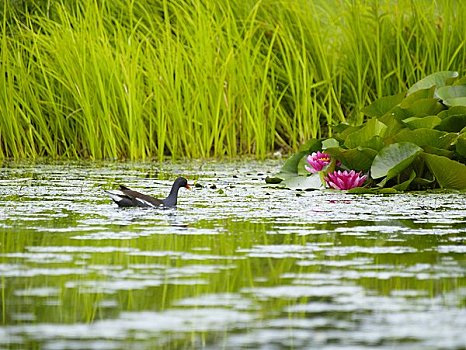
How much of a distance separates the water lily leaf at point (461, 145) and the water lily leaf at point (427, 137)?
0.06 metres

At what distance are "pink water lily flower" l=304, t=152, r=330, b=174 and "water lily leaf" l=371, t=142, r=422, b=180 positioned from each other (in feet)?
1.95

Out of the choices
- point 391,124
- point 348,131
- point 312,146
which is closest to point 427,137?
point 391,124

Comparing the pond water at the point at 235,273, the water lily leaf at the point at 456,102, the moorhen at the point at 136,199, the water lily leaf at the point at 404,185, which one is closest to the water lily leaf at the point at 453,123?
the water lily leaf at the point at 456,102

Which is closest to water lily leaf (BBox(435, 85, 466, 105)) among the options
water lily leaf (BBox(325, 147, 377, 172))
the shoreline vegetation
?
water lily leaf (BBox(325, 147, 377, 172))

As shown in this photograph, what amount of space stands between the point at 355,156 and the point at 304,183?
17.7 inches

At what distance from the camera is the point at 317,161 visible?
7.74 metres

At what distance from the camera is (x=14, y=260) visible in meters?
4.15

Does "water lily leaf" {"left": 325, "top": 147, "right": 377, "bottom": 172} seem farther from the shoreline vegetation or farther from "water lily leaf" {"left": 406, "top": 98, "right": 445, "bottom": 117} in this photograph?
the shoreline vegetation

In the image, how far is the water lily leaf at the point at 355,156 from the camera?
24.1 feet

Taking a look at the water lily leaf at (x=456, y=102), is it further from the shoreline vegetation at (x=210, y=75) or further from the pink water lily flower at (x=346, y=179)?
the shoreline vegetation at (x=210, y=75)

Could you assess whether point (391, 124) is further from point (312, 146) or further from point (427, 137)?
point (312, 146)

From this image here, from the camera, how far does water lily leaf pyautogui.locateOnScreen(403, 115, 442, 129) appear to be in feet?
24.4

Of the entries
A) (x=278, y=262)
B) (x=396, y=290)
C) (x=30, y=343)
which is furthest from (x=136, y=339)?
(x=278, y=262)

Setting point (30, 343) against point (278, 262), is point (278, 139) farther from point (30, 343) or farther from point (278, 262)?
point (30, 343)
